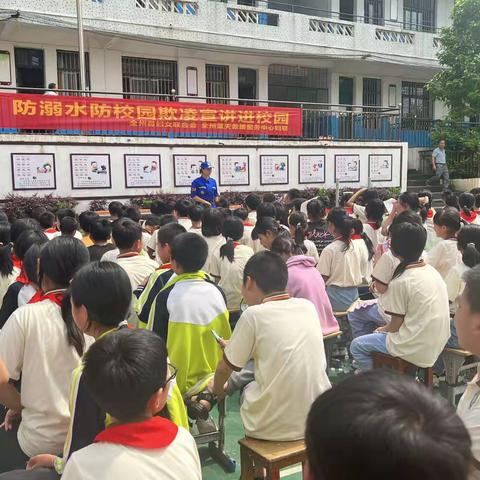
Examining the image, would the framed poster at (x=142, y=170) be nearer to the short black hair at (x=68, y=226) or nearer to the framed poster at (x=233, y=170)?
the framed poster at (x=233, y=170)

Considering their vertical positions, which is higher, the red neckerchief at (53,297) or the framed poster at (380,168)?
the framed poster at (380,168)

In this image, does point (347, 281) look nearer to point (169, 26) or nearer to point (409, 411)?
point (409, 411)

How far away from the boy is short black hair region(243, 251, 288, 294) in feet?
3.55

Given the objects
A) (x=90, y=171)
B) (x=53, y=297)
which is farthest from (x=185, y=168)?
(x=53, y=297)

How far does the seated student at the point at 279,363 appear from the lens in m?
2.53

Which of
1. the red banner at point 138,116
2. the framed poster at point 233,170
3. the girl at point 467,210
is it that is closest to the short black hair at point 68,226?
the girl at point 467,210

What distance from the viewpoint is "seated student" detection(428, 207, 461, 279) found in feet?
14.9

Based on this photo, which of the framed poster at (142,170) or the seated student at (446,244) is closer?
the seated student at (446,244)

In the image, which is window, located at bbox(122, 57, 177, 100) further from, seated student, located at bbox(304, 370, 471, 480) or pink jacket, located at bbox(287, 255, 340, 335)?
seated student, located at bbox(304, 370, 471, 480)

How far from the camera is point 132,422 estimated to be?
1.57 m

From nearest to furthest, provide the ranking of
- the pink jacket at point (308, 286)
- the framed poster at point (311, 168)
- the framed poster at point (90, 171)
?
the pink jacket at point (308, 286), the framed poster at point (90, 171), the framed poster at point (311, 168)

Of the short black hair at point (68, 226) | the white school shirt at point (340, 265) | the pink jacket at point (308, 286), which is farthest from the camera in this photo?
the short black hair at point (68, 226)

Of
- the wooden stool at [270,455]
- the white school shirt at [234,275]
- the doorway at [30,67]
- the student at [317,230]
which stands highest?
the doorway at [30,67]

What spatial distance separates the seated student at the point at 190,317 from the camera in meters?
3.00
